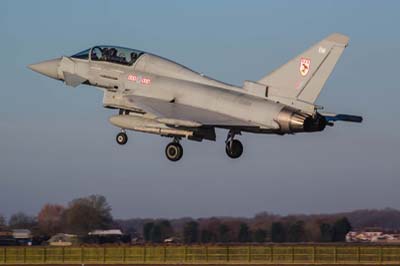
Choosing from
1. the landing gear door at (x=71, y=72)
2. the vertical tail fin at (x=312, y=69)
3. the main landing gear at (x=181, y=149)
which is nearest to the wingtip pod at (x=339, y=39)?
the vertical tail fin at (x=312, y=69)

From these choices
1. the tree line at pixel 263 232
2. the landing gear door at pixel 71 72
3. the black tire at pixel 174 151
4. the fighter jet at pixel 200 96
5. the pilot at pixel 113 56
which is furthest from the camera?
the tree line at pixel 263 232

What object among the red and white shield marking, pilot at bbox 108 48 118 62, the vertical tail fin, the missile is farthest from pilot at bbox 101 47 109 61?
the red and white shield marking

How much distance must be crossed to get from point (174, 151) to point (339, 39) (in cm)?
791

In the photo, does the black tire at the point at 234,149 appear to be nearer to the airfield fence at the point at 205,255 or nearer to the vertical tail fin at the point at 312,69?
the vertical tail fin at the point at 312,69

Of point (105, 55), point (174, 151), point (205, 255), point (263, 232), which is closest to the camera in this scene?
point (174, 151)

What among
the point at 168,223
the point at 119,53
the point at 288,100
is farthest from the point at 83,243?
the point at 288,100

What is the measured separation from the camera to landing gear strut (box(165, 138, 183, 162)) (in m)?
53.3

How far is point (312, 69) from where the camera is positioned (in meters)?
51.0

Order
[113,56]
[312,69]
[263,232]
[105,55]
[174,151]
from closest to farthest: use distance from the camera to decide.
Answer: [312,69] → [174,151] → [113,56] → [105,55] → [263,232]

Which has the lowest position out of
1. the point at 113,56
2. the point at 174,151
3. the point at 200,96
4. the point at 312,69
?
the point at 174,151

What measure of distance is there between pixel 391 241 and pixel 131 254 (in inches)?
697

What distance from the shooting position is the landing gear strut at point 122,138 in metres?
54.0

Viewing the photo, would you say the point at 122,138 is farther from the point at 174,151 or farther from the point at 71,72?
the point at 71,72

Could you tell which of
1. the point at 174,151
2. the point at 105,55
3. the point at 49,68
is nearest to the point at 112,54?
the point at 105,55
